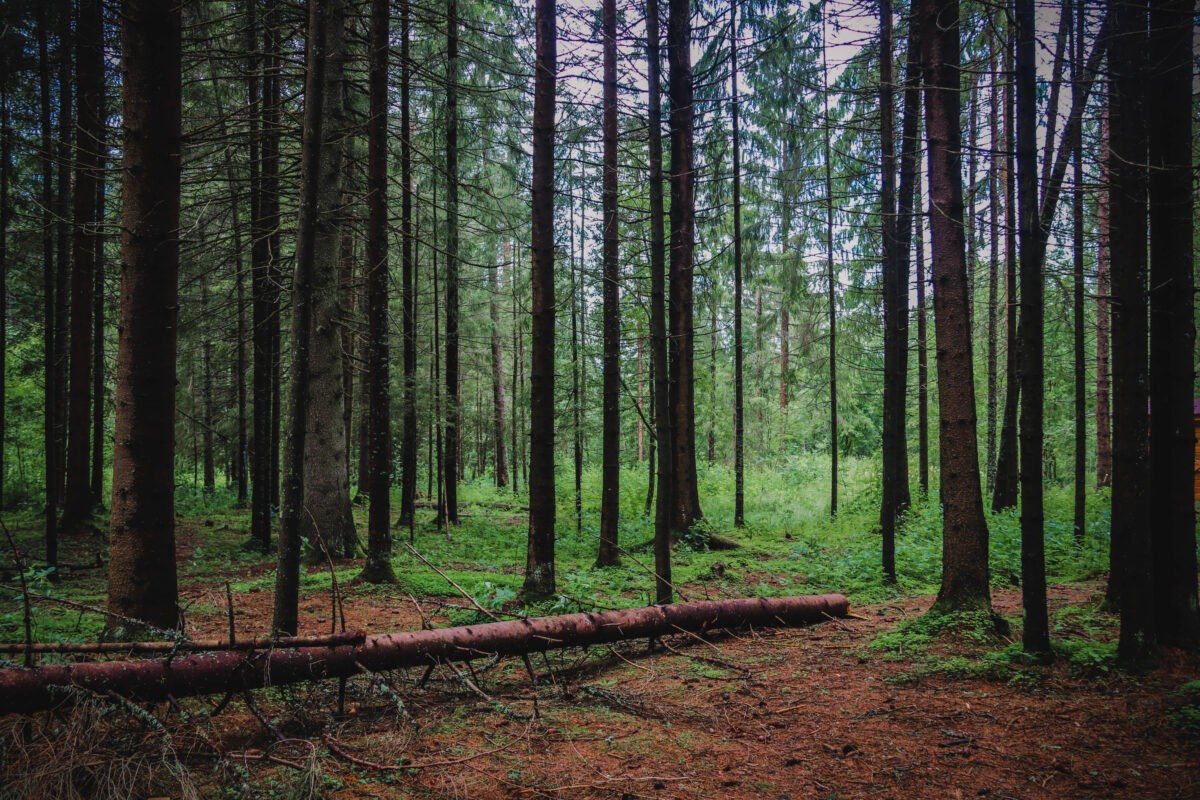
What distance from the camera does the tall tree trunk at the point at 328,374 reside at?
375 inches

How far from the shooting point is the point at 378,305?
9.02m

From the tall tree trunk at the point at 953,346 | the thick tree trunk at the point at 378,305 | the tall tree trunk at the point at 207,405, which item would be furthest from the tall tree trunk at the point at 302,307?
the tall tree trunk at the point at 207,405

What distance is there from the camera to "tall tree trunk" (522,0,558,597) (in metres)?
7.50

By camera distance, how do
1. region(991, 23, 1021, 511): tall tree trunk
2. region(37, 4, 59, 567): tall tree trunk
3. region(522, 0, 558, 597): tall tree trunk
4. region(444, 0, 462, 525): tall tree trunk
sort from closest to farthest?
region(522, 0, 558, 597): tall tree trunk → region(37, 4, 59, 567): tall tree trunk → region(991, 23, 1021, 511): tall tree trunk → region(444, 0, 462, 525): tall tree trunk

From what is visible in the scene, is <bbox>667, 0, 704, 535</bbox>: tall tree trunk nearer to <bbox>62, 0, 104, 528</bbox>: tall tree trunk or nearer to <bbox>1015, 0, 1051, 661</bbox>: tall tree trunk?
<bbox>1015, 0, 1051, 661</bbox>: tall tree trunk

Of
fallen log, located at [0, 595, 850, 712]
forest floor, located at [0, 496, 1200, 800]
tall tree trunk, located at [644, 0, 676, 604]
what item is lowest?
forest floor, located at [0, 496, 1200, 800]

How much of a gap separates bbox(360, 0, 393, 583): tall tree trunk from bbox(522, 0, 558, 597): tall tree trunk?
89.2 inches

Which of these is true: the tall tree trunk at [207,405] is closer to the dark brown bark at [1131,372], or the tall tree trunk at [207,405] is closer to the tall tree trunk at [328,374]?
the tall tree trunk at [328,374]

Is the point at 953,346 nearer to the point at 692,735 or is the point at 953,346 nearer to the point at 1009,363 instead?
the point at 692,735

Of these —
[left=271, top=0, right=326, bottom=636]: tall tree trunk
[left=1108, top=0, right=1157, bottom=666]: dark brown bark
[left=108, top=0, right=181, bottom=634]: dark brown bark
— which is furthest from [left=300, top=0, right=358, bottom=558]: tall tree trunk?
[left=1108, top=0, right=1157, bottom=666]: dark brown bark

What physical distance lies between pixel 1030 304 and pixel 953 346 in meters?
1.63

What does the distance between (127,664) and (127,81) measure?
14.8ft

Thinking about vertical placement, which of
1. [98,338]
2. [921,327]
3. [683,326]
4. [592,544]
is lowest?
[592,544]

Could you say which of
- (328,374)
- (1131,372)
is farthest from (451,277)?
(1131,372)
